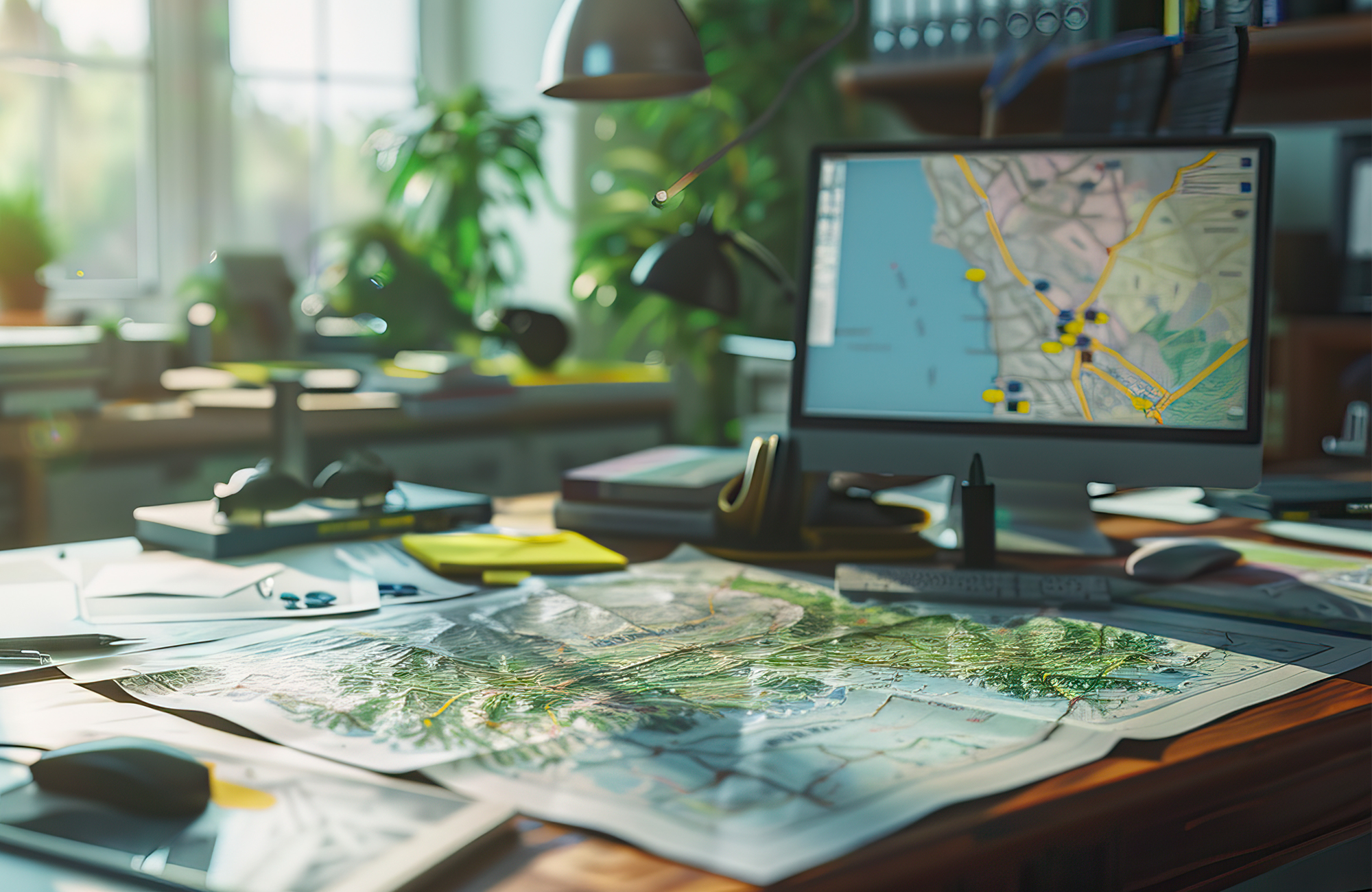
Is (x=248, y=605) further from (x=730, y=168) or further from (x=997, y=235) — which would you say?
(x=730, y=168)

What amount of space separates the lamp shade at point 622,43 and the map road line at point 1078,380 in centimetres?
56

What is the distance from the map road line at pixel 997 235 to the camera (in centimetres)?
118

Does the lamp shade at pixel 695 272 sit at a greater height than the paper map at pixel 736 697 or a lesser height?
greater

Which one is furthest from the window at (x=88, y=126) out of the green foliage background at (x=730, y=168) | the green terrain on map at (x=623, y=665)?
the green terrain on map at (x=623, y=665)

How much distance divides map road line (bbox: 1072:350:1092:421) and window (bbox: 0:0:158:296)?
2589mm

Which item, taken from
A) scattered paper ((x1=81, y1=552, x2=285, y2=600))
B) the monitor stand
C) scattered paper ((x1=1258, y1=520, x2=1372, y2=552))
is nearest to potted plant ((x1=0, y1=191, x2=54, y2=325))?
scattered paper ((x1=81, y1=552, x2=285, y2=600))

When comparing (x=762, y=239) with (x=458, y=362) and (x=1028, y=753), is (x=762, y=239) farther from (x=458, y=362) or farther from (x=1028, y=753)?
(x=1028, y=753)

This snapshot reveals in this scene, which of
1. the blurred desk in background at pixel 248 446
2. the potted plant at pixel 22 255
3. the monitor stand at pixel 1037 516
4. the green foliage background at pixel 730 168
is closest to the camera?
the monitor stand at pixel 1037 516

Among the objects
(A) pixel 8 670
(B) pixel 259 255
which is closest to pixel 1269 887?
(A) pixel 8 670

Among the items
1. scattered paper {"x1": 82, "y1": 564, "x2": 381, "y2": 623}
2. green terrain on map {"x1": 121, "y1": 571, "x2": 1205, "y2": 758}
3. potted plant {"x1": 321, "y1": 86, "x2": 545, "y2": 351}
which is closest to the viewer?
green terrain on map {"x1": 121, "y1": 571, "x2": 1205, "y2": 758}

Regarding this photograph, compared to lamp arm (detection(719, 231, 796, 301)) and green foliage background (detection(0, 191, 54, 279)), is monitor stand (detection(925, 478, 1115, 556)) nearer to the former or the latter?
lamp arm (detection(719, 231, 796, 301))

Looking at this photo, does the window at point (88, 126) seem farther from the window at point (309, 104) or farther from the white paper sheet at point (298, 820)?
the white paper sheet at point (298, 820)

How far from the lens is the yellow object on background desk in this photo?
108cm

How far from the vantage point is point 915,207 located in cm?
121
